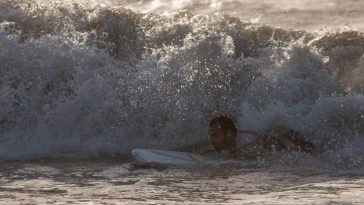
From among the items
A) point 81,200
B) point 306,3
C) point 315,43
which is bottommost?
point 81,200

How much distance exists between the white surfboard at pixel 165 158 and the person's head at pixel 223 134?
0.23 m

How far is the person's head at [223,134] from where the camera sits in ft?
27.7

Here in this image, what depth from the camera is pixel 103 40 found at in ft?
40.7

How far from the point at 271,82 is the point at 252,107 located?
0.48 metres

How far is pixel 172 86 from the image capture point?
10.5m

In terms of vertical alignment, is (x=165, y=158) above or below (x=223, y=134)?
below

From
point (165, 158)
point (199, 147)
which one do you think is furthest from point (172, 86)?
point (165, 158)

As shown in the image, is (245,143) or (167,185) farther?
(245,143)

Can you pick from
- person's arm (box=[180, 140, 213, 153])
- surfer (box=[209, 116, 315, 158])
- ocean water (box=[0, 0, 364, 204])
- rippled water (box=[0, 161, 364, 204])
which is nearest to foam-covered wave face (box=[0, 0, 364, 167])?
ocean water (box=[0, 0, 364, 204])

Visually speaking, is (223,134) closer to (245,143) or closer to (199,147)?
(245,143)

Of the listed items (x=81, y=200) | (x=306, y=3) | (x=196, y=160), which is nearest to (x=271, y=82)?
(x=196, y=160)

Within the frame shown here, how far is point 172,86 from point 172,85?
0.05ft

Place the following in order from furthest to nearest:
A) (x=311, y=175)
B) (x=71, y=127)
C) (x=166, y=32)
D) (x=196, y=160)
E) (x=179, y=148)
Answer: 1. (x=166, y=32)
2. (x=71, y=127)
3. (x=179, y=148)
4. (x=196, y=160)
5. (x=311, y=175)

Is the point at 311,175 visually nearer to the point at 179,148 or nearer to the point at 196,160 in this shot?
the point at 196,160
